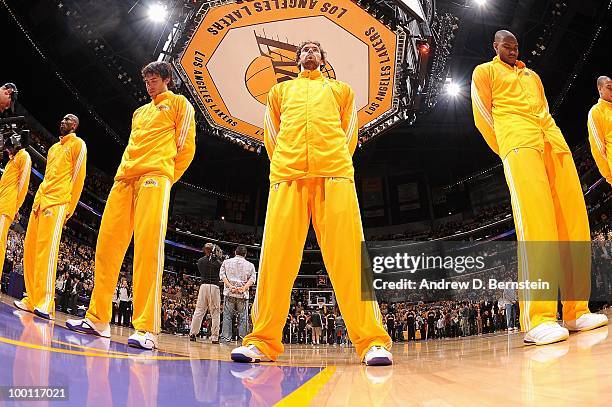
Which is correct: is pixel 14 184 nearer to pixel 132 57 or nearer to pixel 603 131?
pixel 603 131

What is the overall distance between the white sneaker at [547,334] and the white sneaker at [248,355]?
1.31 meters

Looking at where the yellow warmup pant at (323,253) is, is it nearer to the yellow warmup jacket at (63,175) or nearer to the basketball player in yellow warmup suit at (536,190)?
the basketball player in yellow warmup suit at (536,190)

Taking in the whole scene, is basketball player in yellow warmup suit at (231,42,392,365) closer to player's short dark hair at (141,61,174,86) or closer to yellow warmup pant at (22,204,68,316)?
player's short dark hair at (141,61,174,86)

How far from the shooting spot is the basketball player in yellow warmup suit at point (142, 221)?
298 centimetres

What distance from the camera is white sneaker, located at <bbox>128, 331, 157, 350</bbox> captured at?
8.89ft

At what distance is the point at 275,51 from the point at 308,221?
7.87m

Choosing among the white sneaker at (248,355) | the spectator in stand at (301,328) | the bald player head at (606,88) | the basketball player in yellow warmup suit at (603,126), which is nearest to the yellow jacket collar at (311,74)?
the white sneaker at (248,355)

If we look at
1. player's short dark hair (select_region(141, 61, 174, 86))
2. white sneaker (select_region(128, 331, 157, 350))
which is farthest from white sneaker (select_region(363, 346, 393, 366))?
player's short dark hair (select_region(141, 61, 174, 86))

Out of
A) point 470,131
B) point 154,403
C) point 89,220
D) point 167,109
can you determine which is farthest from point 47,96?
point 154,403

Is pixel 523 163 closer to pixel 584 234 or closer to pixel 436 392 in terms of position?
pixel 584 234

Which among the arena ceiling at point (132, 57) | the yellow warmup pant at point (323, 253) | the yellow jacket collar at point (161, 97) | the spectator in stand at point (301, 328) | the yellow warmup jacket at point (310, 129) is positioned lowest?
the spectator in stand at point (301, 328)

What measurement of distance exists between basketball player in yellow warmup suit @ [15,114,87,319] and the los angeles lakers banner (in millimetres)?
4659

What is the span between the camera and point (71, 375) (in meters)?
1.10

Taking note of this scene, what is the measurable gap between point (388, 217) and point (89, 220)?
13.5m
